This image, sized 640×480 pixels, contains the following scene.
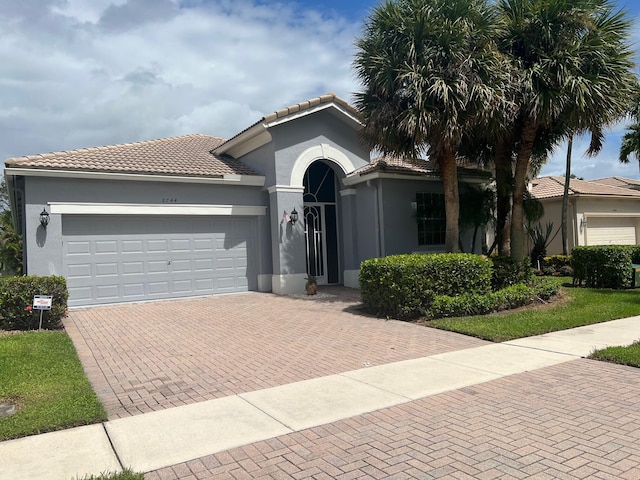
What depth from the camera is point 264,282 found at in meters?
16.0

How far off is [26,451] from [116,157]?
1165 cm

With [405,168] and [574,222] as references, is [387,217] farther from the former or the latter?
[574,222]

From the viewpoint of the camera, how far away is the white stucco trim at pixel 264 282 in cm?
1598

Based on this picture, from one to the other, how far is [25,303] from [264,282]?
7473mm

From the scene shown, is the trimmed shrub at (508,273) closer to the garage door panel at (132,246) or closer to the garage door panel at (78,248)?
the garage door panel at (132,246)

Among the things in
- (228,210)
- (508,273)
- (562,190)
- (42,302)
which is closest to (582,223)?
(562,190)

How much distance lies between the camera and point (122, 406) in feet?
18.3

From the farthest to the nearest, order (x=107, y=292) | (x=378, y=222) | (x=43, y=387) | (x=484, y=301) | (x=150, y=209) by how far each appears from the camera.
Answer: (x=378, y=222)
(x=150, y=209)
(x=107, y=292)
(x=484, y=301)
(x=43, y=387)

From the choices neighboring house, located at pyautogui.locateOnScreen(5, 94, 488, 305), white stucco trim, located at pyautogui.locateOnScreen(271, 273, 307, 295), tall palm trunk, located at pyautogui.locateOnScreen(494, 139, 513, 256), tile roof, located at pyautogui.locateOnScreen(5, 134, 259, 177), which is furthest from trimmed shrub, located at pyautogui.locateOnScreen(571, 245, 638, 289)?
tile roof, located at pyautogui.locateOnScreen(5, 134, 259, 177)

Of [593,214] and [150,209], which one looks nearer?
[150,209]

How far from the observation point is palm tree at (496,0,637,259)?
1151 centimetres

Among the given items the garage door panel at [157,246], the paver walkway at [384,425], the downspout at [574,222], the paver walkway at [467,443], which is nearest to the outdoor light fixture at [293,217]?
the garage door panel at [157,246]

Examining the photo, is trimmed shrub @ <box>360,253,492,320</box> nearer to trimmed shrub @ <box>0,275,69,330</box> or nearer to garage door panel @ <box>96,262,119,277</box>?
trimmed shrub @ <box>0,275,69,330</box>

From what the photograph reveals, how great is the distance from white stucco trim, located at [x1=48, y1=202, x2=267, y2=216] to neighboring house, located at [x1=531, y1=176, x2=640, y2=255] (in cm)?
1429
